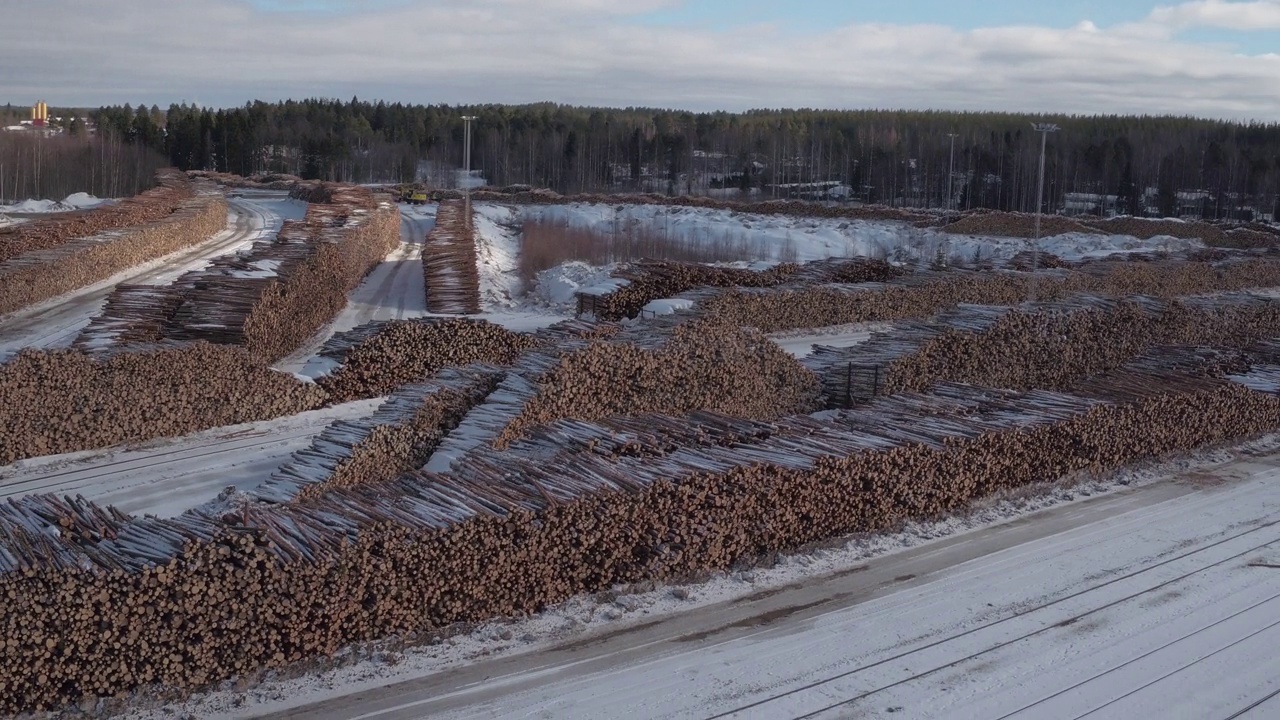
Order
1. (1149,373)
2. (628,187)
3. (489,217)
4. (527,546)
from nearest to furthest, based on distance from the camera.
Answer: (527,546)
(1149,373)
(489,217)
(628,187)

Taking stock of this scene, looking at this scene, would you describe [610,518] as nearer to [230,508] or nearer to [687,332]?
[230,508]

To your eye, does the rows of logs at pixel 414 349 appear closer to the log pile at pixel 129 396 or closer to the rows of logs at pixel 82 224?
the log pile at pixel 129 396

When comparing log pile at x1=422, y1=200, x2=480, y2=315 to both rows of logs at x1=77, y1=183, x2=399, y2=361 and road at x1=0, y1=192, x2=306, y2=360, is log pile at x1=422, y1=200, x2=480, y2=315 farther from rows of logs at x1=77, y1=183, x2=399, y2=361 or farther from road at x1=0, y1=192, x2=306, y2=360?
road at x1=0, y1=192, x2=306, y2=360

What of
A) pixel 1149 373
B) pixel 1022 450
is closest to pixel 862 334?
pixel 1149 373

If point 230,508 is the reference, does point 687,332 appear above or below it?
above

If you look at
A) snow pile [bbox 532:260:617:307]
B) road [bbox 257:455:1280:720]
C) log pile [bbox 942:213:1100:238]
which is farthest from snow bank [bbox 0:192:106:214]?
road [bbox 257:455:1280:720]

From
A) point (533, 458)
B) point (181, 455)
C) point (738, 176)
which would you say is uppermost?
point (738, 176)
